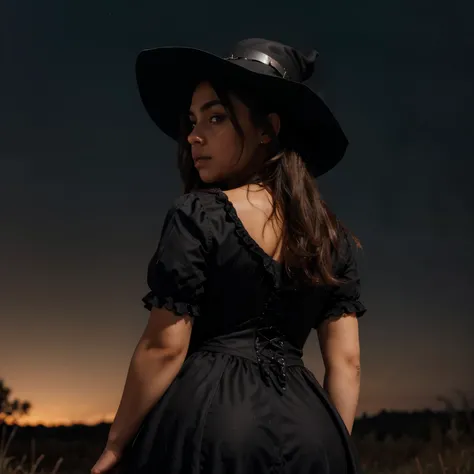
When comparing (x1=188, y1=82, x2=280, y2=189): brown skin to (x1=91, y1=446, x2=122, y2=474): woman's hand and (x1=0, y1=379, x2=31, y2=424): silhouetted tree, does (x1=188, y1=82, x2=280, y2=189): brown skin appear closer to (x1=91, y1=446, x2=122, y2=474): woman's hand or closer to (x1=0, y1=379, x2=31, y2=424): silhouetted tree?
(x1=91, y1=446, x2=122, y2=474): woman's hand

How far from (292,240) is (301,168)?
19cm

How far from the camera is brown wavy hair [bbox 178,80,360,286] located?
143 cm

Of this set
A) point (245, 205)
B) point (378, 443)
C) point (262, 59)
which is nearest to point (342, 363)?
point (245, 205)

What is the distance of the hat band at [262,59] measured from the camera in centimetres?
157

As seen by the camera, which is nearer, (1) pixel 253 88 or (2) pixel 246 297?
(2) pixel 246 297

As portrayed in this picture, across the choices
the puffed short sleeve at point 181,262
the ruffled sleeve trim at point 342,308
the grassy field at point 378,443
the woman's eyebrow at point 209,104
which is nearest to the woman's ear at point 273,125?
the woman's eyebrow at point 209,104

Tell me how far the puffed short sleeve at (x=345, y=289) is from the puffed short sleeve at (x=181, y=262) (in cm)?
32

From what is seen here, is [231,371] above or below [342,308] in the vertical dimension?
below

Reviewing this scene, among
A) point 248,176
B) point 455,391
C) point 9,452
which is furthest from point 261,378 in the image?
point 9,452

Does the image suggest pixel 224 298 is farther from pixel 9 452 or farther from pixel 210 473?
pixel 9 452

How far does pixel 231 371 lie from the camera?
137cm

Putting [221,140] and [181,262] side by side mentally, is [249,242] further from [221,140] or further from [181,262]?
[221,140]

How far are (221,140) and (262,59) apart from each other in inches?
7.6

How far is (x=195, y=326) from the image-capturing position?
4.64 feet
